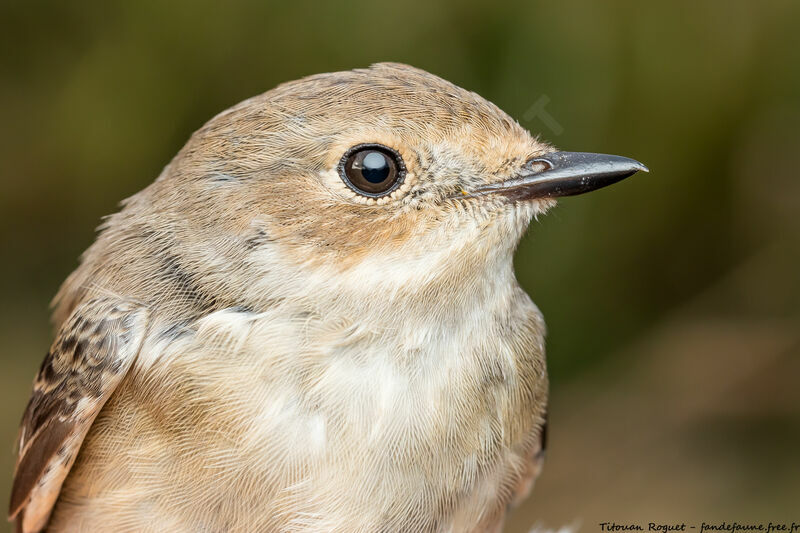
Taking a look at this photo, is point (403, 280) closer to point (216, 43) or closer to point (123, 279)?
point (123, 279)

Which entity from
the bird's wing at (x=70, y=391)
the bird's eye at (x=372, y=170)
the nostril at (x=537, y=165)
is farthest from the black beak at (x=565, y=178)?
the bird's wing at (x=70, y=391)

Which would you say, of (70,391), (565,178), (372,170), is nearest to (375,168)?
(372,170)

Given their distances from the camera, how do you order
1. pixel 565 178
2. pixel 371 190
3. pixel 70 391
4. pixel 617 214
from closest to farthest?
1. pixel 371 190
2. pixel 565 178
3. pixel 70 391
4. pixel 617 214

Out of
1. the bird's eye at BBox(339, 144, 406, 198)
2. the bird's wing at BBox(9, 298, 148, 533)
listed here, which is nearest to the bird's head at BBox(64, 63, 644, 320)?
the bird's eye at BBox(339, 144, 406, 198)

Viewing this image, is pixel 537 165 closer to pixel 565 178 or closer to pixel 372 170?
pixel 565 178

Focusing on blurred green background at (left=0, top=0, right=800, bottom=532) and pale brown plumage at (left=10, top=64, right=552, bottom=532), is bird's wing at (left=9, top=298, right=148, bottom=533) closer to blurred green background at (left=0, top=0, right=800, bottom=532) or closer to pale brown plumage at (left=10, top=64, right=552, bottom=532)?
pale brown plumage at (left=10, top=64, right=552, bottom=532)
